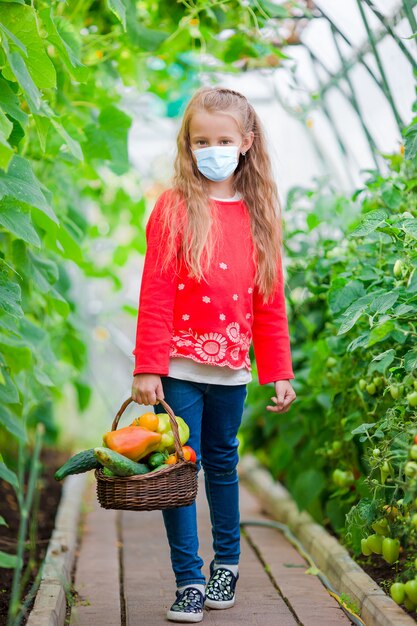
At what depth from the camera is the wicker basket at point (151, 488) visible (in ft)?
7.68

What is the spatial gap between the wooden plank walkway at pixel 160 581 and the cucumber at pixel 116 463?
51cm

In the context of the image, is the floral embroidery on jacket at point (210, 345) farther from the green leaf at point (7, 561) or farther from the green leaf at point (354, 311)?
the green leaf at point (7, 561)

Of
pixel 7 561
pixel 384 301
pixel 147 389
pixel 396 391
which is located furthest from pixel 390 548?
pixel 7 561

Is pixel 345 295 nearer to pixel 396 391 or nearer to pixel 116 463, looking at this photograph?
pixel 396 391

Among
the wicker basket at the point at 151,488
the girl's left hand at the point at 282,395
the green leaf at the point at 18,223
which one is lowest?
the wicker basket at the point at 151,488

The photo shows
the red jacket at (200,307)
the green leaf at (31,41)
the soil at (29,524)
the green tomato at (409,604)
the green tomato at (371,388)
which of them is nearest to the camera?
the green leaf at (31,41)

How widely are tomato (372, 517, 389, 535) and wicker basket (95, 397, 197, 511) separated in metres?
0.50

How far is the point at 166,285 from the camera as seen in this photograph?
261 cm

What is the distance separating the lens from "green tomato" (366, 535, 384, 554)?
101 inches

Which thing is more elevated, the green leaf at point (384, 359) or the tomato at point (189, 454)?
the green leaf at point (384, 359)

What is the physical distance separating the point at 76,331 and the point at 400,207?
6.28 feet

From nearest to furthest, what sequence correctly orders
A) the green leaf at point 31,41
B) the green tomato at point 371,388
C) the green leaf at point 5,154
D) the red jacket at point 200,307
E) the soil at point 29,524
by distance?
the green leaf at point 5,154 < the green leaf at point 31,41 < the red jacket at point 200,307 < the green tomato at point 371,388 < the soil at point 29,524

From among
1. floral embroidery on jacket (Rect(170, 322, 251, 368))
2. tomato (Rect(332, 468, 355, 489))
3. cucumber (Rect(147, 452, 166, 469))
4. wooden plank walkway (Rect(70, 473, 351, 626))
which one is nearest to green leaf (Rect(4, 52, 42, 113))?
floral embroidery on jacket (Rect(170, 322, 251, 368))

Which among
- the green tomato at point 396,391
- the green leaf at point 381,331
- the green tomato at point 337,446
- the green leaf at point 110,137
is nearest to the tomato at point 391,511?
the green tomato at point 396,391
